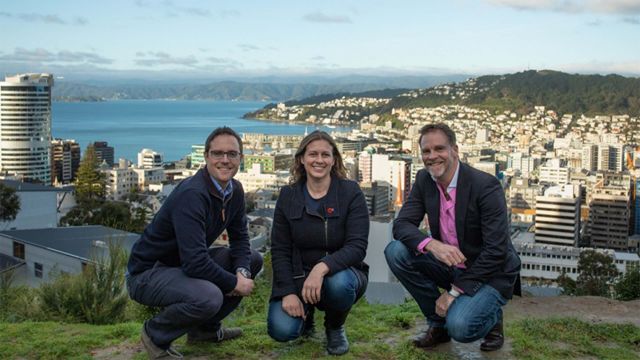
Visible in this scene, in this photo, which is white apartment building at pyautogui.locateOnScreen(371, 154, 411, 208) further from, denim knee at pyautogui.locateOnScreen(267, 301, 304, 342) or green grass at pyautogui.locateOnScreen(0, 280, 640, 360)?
denim knee at pyautogui.locateOnScreen(267, 301, 304, 342)

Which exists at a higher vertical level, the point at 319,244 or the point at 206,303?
the point at 319,244

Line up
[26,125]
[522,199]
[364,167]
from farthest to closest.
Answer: [364,167] → [522,199] → [26,125]

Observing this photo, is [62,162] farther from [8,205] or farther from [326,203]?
[326,203]

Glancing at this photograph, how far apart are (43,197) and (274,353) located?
610 inches

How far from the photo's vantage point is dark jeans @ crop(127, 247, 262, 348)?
7.66 feet

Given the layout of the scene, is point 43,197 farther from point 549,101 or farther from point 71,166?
point 549,101

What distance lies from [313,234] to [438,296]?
49cm

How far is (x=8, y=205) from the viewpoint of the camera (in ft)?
47.9

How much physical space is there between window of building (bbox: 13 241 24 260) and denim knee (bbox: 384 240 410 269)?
6623 millimetres

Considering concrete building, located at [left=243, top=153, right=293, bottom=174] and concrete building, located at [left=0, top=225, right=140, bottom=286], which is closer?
concrete building, located at [left=0, top=225, right=140, bottom=286]

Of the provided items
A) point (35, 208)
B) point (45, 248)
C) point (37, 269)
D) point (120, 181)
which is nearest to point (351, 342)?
point (45, 248)

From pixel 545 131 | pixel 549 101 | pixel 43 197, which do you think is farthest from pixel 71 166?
pixel 549 101

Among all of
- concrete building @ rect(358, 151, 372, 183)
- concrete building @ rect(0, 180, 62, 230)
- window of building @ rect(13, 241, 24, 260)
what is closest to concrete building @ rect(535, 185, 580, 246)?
concrete building @ rect(358, 151, 372, 183)

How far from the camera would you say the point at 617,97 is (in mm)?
94750
